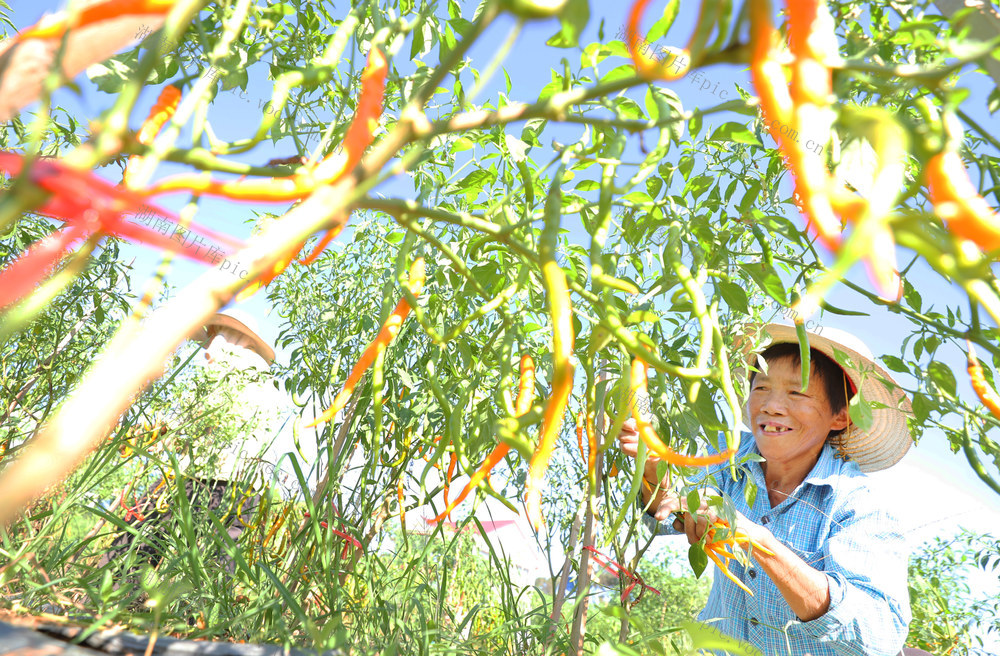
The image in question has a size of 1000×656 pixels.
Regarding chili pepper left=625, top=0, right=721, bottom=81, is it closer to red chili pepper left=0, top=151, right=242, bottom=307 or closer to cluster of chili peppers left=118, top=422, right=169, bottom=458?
red chili pepper left=0, top=151, right=242, bottom=307

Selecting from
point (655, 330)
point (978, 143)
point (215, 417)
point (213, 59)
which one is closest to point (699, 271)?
point (655, 330)

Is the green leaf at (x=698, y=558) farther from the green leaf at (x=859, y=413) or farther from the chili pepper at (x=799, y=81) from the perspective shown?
the chili pepper at (x=799, y=81)

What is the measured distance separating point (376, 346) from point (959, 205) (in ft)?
1.33

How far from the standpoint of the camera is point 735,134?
0.58 m

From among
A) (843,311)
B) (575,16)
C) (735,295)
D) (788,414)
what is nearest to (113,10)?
(575,16)

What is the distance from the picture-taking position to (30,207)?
26 centimetres

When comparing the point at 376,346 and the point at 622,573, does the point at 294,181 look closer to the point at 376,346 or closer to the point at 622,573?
the point at 376,346

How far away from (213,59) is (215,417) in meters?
2.89

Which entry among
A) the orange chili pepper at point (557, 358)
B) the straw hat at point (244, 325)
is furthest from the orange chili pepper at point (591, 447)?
the straw hat at point (244, 325)

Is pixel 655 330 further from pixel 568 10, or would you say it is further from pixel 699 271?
pixel 568 10

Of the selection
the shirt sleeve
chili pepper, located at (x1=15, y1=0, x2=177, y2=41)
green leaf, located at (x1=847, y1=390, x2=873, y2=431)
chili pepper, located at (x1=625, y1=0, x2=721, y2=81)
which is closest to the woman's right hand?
green leaf, located at (x1=847, y1=390, x2=873, y2=431)

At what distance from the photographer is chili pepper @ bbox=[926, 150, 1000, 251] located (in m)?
0.24

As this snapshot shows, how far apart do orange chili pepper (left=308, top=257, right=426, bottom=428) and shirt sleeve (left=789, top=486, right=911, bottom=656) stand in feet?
3.64

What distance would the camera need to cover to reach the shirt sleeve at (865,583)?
1.27 meters
